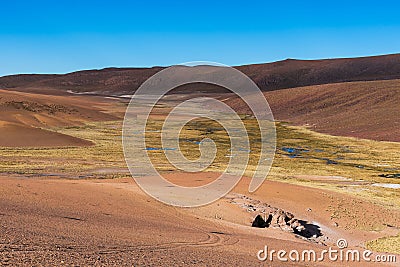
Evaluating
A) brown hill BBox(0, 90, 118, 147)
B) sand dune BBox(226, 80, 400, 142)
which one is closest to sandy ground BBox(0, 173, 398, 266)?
brown hill BBox(0, 90, 118, 147)

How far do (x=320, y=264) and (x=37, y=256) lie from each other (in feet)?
28.7

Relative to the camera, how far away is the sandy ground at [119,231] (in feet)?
39.2

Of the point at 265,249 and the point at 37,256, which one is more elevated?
the point at 37,256

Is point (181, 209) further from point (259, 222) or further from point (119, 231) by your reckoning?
point (119, 231)

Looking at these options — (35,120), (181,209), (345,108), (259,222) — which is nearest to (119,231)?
(181,209)

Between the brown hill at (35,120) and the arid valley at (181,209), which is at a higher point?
the brown hill at (35,120)

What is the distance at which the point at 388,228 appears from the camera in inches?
950

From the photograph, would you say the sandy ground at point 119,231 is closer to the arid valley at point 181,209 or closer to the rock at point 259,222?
the arid valley at point 181,209

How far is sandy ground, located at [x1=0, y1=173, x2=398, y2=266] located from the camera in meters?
12.0

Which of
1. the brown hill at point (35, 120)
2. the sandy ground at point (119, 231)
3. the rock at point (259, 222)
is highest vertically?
the brown hill at point (35, 120)

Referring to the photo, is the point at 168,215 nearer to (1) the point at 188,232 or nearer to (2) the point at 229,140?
(1) the point at 188,232

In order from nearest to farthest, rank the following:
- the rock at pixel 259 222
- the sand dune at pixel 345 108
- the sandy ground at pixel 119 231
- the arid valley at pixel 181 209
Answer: the sandy ground at pixel 119 231, the arid valley at pixel 181 209, the rock at pixel 259 222, the sand dune at pixel 345 108

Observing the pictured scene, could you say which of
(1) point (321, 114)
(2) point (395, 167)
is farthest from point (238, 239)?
(1) point (321, 114)

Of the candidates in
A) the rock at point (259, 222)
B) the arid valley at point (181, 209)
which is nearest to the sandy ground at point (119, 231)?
the arid valley at point (181, 209)
